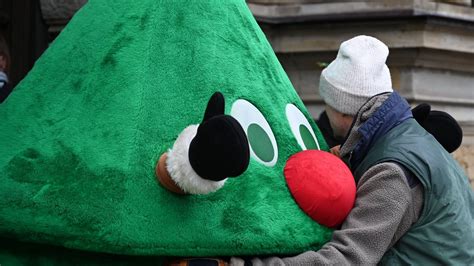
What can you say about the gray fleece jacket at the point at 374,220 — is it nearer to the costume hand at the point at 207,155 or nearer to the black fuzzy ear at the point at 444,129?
the costume hand at the point at 207,155

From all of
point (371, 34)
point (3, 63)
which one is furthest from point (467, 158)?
point (3, 63)

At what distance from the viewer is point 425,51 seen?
20.9ft

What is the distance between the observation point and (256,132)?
2.73m

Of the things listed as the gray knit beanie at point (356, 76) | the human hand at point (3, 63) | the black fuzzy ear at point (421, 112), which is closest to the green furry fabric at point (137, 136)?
the gray knit beanie at point (356, 76)

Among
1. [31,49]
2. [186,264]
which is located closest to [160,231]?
[186,264]

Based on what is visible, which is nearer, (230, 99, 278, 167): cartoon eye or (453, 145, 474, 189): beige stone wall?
(230, 99, 278, 167): cartoon eye

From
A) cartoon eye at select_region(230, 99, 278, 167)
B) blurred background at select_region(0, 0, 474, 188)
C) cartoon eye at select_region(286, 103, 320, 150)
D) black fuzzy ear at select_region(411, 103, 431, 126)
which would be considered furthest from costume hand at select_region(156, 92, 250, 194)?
blurred background at select_region(0, 0, 474, 188)

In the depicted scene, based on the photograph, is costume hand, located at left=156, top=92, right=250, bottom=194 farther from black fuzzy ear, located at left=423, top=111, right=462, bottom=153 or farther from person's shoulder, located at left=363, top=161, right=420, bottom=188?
black fuzzy ear, located at left=423, top=111, right=462, bottom=153

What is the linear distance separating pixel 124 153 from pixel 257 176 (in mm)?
366

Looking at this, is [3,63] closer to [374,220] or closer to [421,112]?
[421,112]

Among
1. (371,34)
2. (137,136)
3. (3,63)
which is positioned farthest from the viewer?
(371,34)

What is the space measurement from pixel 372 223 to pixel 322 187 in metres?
0.16

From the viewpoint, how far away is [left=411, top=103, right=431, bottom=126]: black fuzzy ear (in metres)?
3.16

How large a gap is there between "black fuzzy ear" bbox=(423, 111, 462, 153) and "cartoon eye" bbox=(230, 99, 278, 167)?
27.9 inches
